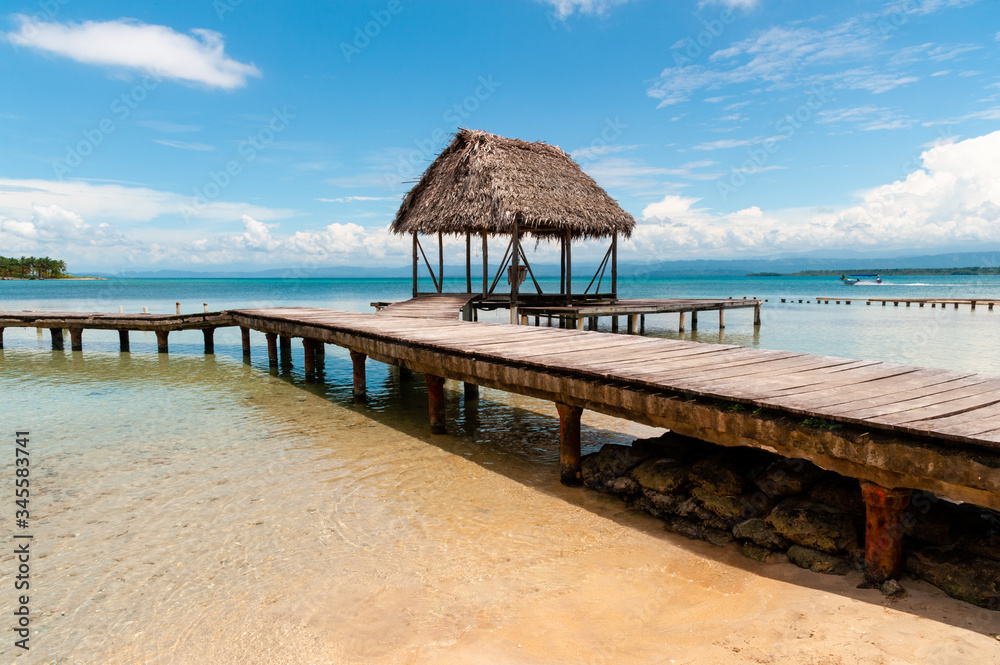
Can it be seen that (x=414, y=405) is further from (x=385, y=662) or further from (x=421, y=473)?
(x=385, y=662)

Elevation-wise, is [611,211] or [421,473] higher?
[611,211]

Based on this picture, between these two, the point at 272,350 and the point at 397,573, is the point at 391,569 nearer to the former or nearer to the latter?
the point at 397,573

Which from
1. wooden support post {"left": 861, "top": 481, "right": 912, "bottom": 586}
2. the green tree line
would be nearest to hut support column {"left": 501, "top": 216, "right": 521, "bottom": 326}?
wooden support post {"left": 861, "top": 481, "right": 912, "bottom": 586}

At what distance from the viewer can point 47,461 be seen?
669cm

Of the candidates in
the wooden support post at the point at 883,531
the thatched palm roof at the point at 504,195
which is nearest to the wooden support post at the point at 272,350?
the thatched palm roof at the point at 504,195

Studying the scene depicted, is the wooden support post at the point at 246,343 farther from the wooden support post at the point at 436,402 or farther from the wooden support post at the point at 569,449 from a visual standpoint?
the wooden support post at the point at 569,449

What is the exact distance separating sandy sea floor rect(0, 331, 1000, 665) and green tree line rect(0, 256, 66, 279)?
137m

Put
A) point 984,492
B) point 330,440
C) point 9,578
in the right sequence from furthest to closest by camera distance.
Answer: point 330,440
point 9,578
point 984,492

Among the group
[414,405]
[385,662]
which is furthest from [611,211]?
[385,662]

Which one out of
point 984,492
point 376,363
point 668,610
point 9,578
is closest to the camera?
point 984,492

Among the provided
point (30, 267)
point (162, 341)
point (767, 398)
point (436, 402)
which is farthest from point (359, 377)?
point (30, 267)

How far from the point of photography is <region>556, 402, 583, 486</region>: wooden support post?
18.5ft

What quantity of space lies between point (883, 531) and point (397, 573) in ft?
10.6

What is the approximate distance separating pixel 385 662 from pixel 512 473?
3168 mm
